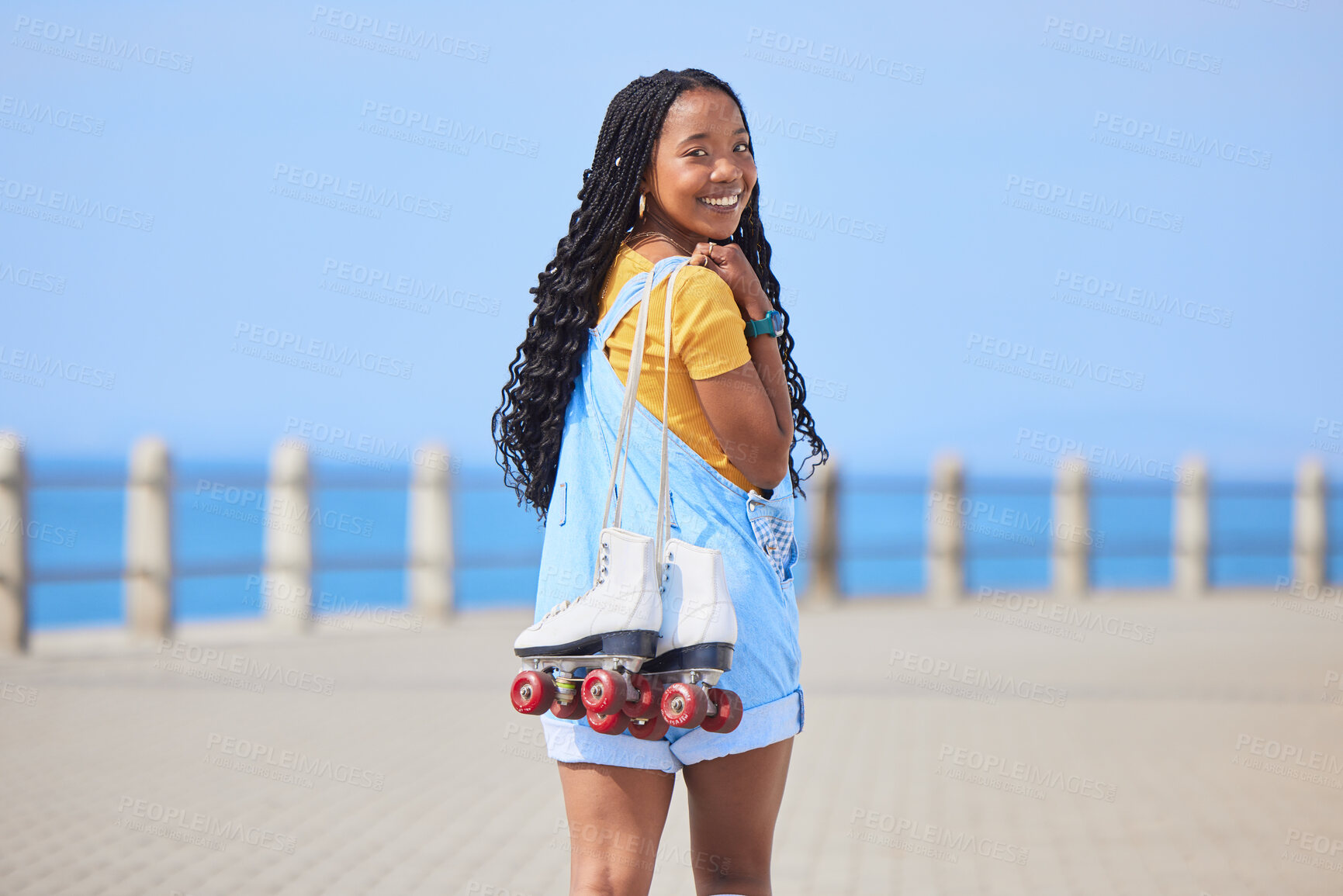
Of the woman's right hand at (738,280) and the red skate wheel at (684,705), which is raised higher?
the woman's right hand at (738,280)

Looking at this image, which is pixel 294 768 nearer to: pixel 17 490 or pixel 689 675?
pixel 17 490

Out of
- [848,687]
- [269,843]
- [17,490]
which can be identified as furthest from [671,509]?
[17,490]

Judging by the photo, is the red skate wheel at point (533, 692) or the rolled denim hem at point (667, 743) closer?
the red skate wheel at point (533, 692)

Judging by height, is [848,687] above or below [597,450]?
below

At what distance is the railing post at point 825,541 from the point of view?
13672 mm

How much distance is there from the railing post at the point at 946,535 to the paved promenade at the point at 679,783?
300cm

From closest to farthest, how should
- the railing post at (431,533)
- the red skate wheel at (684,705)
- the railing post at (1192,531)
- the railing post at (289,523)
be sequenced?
the red skate wheel at (684,705)
the railing post at (289,523)
the railing post at (431,533)
the railing post at (1192,531)

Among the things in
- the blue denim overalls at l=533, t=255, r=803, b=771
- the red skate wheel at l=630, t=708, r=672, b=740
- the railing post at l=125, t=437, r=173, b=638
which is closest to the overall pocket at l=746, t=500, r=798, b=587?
the blue denim overalls at l=533, t=255, r=803, b=771

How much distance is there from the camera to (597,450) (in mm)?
2463

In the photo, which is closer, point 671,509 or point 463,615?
point 671,509

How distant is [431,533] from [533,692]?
10017mm

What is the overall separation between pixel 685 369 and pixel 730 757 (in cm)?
71

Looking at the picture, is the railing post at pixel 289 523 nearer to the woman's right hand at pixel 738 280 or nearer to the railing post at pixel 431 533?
the railing post at pixel 431 533

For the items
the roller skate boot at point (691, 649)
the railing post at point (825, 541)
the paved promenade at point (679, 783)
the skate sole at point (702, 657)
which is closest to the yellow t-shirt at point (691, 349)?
the roller skate boot at point (691, 649)
